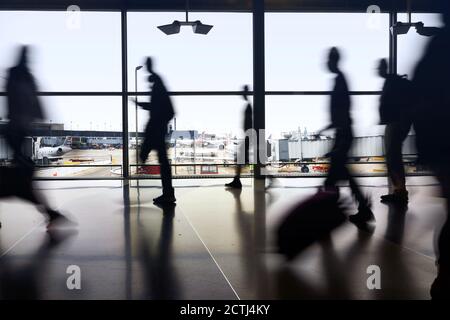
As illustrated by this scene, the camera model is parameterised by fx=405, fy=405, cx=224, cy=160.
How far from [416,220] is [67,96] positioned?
19.5ft

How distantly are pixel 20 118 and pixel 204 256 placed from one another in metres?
1.57

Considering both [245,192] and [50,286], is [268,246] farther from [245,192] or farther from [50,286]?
[245,192]

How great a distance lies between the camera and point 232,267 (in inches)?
86.4

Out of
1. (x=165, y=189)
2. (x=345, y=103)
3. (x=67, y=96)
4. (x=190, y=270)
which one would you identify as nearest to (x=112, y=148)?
(x=67, y=96)

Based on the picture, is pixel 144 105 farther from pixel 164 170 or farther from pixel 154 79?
pixel 164 170

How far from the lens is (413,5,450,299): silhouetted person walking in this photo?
1687 mm

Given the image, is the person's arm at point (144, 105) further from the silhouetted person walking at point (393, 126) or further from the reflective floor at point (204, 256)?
the silhouetted person walking at point (393, 126)

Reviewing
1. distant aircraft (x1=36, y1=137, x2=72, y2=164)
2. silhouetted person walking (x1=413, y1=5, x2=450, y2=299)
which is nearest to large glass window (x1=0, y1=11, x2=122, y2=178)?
distant aircraft (x1=36, y1=137, x2=72, y2=164)

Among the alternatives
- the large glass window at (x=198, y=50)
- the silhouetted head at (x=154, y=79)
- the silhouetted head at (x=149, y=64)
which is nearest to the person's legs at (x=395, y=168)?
the silhouetted head at (x=154, y=79)

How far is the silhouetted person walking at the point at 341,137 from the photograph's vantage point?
3275mm

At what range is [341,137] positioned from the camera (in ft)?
11.2

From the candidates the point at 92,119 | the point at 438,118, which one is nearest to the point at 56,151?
the point at 92,119

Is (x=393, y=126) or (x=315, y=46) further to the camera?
(x=315, y=46)
